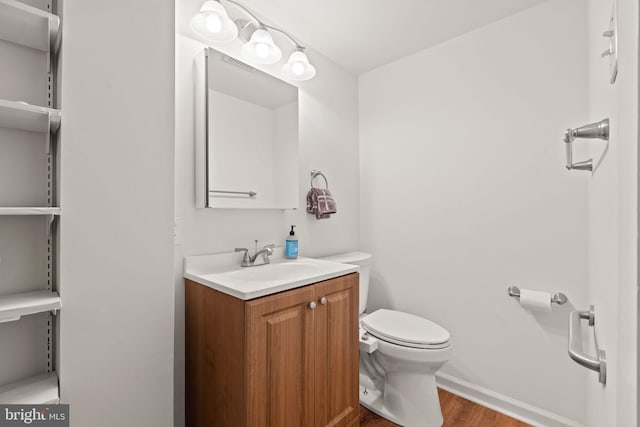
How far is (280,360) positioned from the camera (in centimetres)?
114

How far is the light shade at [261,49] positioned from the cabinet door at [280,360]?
130cm

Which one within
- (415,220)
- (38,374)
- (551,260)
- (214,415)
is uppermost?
(415,220)

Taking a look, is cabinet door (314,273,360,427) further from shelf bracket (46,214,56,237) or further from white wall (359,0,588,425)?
shelf bracket (46,214,56,237)

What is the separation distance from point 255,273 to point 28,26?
120cm

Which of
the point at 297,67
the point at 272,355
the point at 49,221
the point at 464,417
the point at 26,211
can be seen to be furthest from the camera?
the point at 297,67

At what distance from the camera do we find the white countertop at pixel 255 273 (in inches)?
43.8

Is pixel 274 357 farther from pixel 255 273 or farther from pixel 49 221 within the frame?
pixel 49 221

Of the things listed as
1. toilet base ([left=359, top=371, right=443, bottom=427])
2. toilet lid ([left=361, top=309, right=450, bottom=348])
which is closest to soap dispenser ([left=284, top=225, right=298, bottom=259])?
toilet lid ([left=361, top=309, right=450, bottom=348])

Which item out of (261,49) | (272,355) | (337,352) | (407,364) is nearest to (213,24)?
(261,49)

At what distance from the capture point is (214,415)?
1.18m

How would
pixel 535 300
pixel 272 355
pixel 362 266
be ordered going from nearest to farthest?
pixel 272 355, pixel 535 300, pixel 362 266

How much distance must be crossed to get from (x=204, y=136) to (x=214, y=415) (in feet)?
4.10

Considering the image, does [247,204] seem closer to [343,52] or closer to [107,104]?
[107,104]

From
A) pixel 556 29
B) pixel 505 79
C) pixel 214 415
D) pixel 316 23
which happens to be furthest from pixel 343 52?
pixel 214 415
